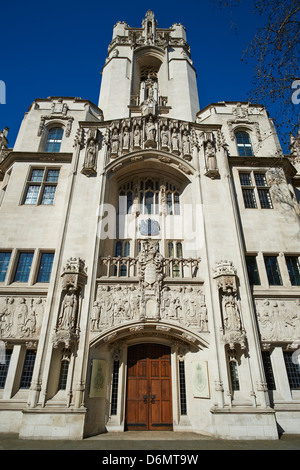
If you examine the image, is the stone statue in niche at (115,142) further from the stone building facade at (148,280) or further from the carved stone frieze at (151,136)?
the stone building facade at (148,280)

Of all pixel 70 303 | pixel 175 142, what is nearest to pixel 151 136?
pixel 175 142

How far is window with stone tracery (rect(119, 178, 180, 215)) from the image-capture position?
16.5 metres

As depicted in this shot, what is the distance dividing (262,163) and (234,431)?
1459 centimetres

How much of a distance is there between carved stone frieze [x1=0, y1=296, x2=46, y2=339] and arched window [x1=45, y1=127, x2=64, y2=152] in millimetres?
10613

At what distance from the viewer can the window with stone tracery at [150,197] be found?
16.5 m

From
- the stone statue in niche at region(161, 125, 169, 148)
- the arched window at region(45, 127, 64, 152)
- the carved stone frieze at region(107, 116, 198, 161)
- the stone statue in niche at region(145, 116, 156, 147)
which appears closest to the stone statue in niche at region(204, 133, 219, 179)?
the carved stone frieze at region(107, 116, 198, 161)

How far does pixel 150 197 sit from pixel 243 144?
8.00 meters

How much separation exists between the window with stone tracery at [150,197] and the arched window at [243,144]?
18.5 feet

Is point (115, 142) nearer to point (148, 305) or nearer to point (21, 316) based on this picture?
point (148, 305)

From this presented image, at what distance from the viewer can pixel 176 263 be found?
45.5ft

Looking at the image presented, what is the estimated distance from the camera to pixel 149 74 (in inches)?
1046

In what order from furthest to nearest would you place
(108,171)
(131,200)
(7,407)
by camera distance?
(131,200)
(108,171)
(7,407)
